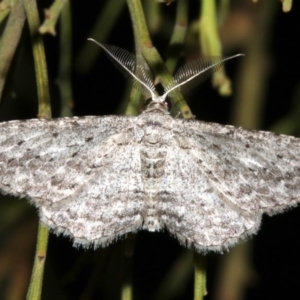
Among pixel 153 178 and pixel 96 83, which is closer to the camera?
pixel 153 178

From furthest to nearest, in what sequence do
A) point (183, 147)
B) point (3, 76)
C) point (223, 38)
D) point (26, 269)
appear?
point (223, 38) → point (26, 269) → point (183, 147) → point (3, 76)

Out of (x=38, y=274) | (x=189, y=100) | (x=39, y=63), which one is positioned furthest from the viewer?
(x=189, y=100)

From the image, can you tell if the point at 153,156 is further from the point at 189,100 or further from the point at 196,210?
the point at 189,100

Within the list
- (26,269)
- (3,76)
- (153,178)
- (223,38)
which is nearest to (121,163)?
(153,178)

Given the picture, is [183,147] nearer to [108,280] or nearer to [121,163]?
[121,163]

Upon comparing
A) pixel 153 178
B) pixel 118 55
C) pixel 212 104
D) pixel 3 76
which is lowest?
pixel 153 178

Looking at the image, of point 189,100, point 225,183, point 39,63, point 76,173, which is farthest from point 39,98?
point 189,100
